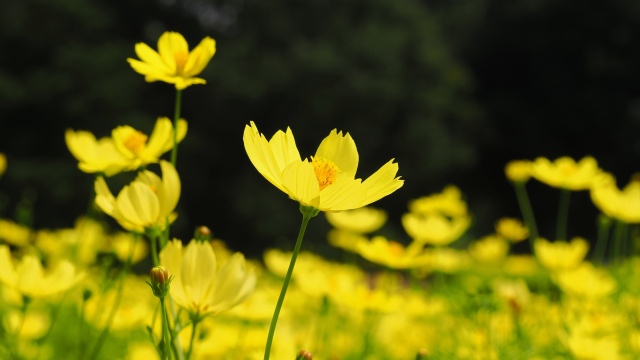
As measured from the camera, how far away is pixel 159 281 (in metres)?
0.32

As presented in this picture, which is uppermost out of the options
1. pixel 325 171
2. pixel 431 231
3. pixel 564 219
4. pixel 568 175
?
pixel 564 219

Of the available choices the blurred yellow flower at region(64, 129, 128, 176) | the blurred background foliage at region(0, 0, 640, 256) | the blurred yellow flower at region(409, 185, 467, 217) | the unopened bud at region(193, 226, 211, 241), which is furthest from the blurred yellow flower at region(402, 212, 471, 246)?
the blurred background foliage at region(0, 0, 640, 256)

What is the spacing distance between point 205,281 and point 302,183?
0.25 feet

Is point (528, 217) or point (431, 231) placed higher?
point (528, 217)

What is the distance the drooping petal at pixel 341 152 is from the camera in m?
0.40

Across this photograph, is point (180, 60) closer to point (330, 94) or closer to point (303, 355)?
point (303, 355)

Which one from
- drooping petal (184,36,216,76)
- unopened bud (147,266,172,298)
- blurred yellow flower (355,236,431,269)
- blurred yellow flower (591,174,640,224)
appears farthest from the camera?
blurred yellow flower (591,174,640,224)

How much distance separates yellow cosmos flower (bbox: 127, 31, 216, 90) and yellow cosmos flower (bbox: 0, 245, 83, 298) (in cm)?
16

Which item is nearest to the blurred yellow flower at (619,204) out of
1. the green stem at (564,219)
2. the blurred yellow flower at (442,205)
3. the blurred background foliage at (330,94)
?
the green stem at (564,219)

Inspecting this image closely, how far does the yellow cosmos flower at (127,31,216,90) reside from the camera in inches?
17.5

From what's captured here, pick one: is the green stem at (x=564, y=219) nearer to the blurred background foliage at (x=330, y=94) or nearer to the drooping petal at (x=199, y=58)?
the drooping petal at (x=199, y=58)

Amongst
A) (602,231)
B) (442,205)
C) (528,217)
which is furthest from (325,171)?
(528,217)

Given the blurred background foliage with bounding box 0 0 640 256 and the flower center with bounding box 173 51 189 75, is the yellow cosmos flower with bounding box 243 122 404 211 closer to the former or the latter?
the flower center with bounding box 173 51 189 75

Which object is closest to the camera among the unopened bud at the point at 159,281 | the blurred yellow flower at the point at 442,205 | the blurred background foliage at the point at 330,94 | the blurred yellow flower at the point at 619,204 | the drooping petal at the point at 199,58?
the unopened bud at the point at 159,281
